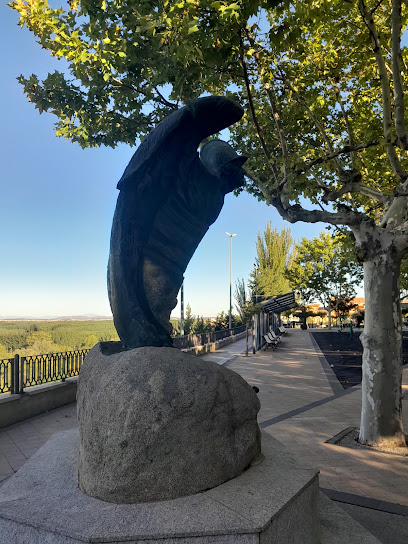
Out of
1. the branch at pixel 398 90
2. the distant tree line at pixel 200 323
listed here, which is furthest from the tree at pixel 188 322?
the branch at pixel 398 90

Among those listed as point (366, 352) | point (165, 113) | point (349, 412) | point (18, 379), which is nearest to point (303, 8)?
point (165, 113)

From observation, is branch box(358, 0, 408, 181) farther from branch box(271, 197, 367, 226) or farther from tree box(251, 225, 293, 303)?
Result: tree box(251, 225, 293, 303)

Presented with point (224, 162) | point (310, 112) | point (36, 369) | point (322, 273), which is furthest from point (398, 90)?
point (322, 273)

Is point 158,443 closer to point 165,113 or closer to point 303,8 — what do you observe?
point 303,8

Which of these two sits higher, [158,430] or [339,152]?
[339,152]

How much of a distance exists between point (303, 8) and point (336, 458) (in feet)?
19.6

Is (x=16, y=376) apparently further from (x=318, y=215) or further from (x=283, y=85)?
(x=283, y=85)

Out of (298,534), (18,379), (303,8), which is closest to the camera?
(298,534)

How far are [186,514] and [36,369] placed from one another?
654 centimetres

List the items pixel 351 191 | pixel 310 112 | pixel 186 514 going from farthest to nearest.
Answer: pixel 310 112
pixel 351 191
pixel 186 514

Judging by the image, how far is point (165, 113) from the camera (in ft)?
24.3

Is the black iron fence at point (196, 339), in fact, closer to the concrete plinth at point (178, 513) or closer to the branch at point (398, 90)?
the branch at point (398, 90)

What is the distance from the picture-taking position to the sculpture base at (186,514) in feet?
6.73

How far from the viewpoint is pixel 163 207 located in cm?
345
